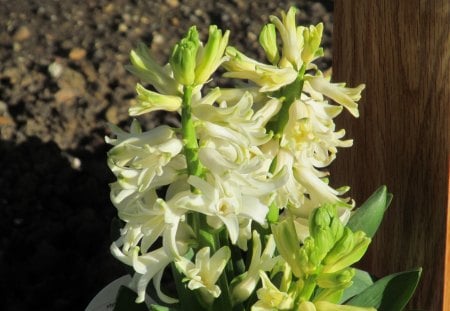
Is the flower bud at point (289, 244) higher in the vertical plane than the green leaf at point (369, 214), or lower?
higher

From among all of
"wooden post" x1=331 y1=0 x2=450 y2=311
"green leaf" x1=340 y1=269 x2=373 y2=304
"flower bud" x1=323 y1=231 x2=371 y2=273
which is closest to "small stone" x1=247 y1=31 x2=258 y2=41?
"wooden post" x1=331 y1=0 x2=450 y2=311

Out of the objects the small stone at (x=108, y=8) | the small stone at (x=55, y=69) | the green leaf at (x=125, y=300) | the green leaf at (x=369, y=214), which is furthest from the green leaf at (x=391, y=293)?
the small stone at (x=108, y=8)

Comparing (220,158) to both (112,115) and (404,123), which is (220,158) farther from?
(112,115)

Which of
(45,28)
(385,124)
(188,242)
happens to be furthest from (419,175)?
(45,28)

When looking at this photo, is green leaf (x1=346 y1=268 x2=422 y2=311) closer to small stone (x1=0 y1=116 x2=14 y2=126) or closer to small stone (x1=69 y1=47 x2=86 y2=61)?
small stone (x1=0 y1=116 x2=14 y2=126)

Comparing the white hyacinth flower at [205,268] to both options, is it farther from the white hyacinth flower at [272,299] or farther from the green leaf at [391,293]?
the green leaf at [391,293]

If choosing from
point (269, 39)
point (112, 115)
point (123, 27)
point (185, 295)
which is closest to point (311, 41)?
point (269, 39)
